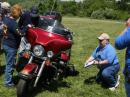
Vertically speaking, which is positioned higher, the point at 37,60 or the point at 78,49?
the point at 37,60

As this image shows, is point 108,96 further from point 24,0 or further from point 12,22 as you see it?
point 24,0

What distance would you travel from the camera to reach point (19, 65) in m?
9.02

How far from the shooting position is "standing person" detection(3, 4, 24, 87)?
830cm

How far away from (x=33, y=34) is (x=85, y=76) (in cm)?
273

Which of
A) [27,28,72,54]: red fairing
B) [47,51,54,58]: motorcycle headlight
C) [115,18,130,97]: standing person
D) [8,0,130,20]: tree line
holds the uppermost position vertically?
[115,18,130,97]: standing person

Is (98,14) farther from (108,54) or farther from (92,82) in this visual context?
(108,54)

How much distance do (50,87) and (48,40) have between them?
1368 millimetres

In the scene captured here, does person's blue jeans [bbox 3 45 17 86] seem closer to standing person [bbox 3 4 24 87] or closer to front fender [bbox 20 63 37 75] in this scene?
standing person [bbox 3 4 24 87]

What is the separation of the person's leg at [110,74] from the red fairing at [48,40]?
3.90 feet

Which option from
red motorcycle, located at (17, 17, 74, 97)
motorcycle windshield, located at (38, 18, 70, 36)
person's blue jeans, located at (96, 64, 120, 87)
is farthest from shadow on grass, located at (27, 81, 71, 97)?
motorcycle windshield, located at (38, 18, 70, 36)

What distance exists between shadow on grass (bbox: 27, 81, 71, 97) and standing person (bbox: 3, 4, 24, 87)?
632 mm

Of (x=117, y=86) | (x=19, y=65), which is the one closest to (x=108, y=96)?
(x=117, y=86)

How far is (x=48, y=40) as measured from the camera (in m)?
8.33

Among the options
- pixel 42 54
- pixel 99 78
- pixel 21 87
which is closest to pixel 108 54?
pixel 99 78
